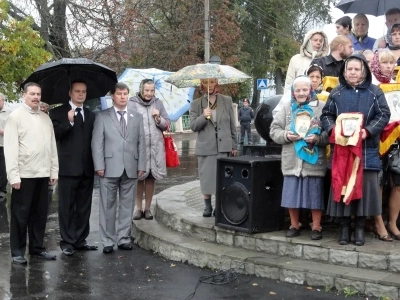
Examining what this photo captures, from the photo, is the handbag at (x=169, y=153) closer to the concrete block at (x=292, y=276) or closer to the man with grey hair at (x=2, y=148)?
the concrete block at (x=292, y=276)

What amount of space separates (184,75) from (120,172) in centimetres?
146

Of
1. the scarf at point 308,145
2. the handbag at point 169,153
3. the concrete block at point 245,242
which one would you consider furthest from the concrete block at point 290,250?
the handbag at point 169,153

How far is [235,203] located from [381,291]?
2052 millimetres

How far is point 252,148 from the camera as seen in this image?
8844mm

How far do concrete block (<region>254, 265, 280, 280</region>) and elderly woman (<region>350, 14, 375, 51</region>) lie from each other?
355 centimetres

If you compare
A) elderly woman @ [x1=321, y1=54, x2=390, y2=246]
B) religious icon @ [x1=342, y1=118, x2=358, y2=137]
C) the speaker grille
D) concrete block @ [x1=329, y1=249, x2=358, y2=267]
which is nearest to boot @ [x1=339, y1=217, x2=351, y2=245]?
elderly woman @ [x1=321, y1=54, x2=390, y2=246]

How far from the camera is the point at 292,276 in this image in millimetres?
6844

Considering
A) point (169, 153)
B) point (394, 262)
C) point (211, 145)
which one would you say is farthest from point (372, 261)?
Result: point (169, 153)

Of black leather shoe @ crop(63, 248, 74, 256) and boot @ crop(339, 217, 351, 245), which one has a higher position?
boot @ crop(339, 217, 351, 245)

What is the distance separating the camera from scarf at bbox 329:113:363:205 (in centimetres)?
676

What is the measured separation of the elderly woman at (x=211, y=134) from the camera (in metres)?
8.79

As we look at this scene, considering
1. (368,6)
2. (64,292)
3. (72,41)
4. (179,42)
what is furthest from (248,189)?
(179,42)

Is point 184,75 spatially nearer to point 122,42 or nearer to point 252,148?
point 252,148

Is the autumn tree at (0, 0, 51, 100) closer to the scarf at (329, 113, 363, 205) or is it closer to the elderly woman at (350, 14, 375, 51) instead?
the elderly woman at (350, 14, 375, 51)
